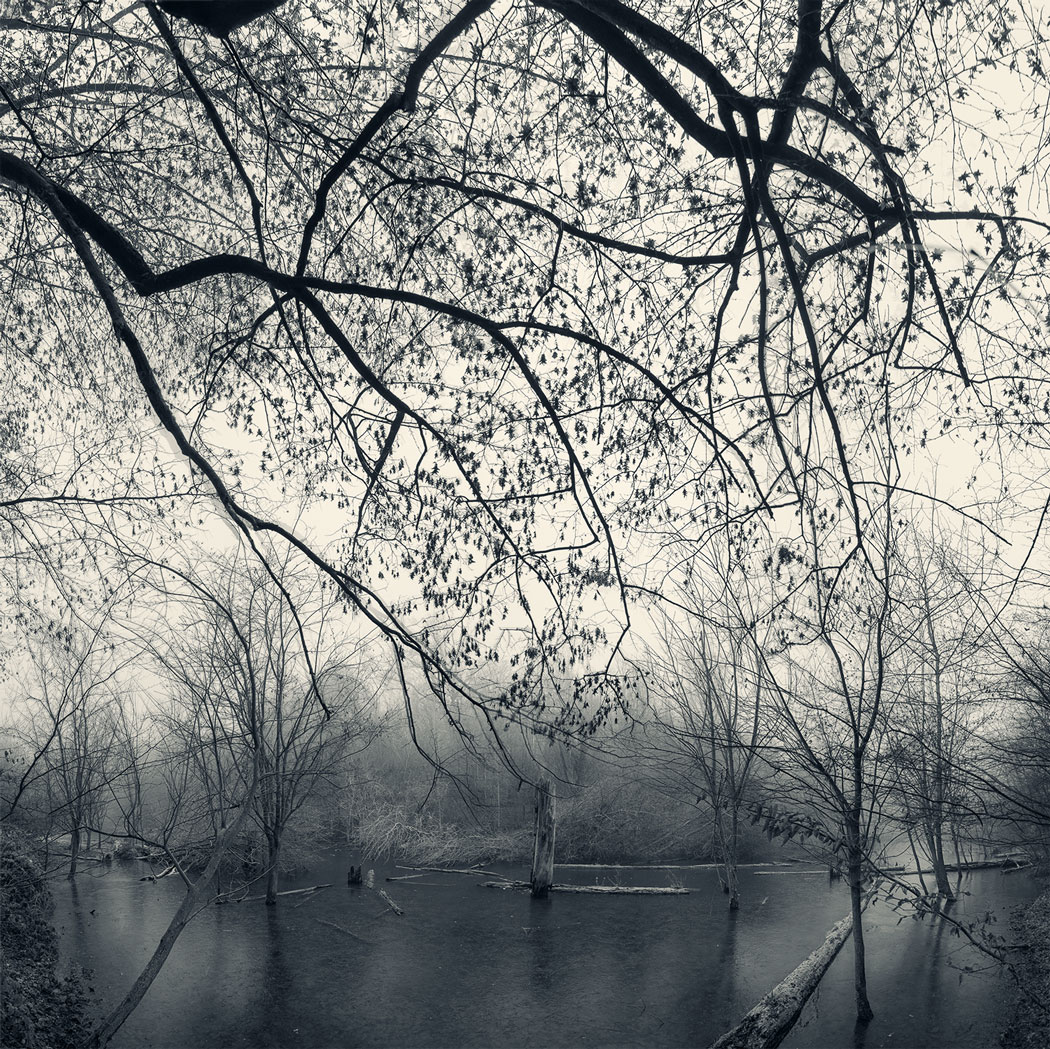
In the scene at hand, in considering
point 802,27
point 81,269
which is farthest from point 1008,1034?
point 81,269

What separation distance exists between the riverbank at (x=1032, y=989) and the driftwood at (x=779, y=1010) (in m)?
2.34

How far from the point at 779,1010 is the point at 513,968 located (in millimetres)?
4644

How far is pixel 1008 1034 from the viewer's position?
987cm

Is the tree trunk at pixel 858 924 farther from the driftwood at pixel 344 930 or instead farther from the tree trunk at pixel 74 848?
the driftwood at pixel 344 930

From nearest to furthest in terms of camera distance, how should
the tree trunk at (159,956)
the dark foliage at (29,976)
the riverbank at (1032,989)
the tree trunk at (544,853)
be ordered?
the dark foliage at (29,976)
the tree trunk at (159,956)
the riverbank at (1032,989)
the tree trunk at (544,853)

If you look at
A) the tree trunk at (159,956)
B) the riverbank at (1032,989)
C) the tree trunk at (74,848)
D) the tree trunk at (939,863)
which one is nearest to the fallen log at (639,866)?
the tree trunk at (939,863)

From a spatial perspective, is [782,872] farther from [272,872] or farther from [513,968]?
[272,872]

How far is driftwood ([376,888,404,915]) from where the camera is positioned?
18.2 m

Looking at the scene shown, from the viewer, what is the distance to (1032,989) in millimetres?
10312

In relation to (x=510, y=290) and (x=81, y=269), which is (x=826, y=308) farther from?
(x=81, y=269)

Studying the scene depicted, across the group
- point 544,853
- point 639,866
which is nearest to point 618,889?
point 544,853

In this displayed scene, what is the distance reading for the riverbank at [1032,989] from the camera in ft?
30.5

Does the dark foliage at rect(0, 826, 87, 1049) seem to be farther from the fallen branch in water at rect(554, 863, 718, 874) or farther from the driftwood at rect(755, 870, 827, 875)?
the driftwood at rect(755, 870, 827, 875)

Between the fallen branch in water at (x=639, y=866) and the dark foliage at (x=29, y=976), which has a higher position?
the dark foliage at (x=29, y=976)
